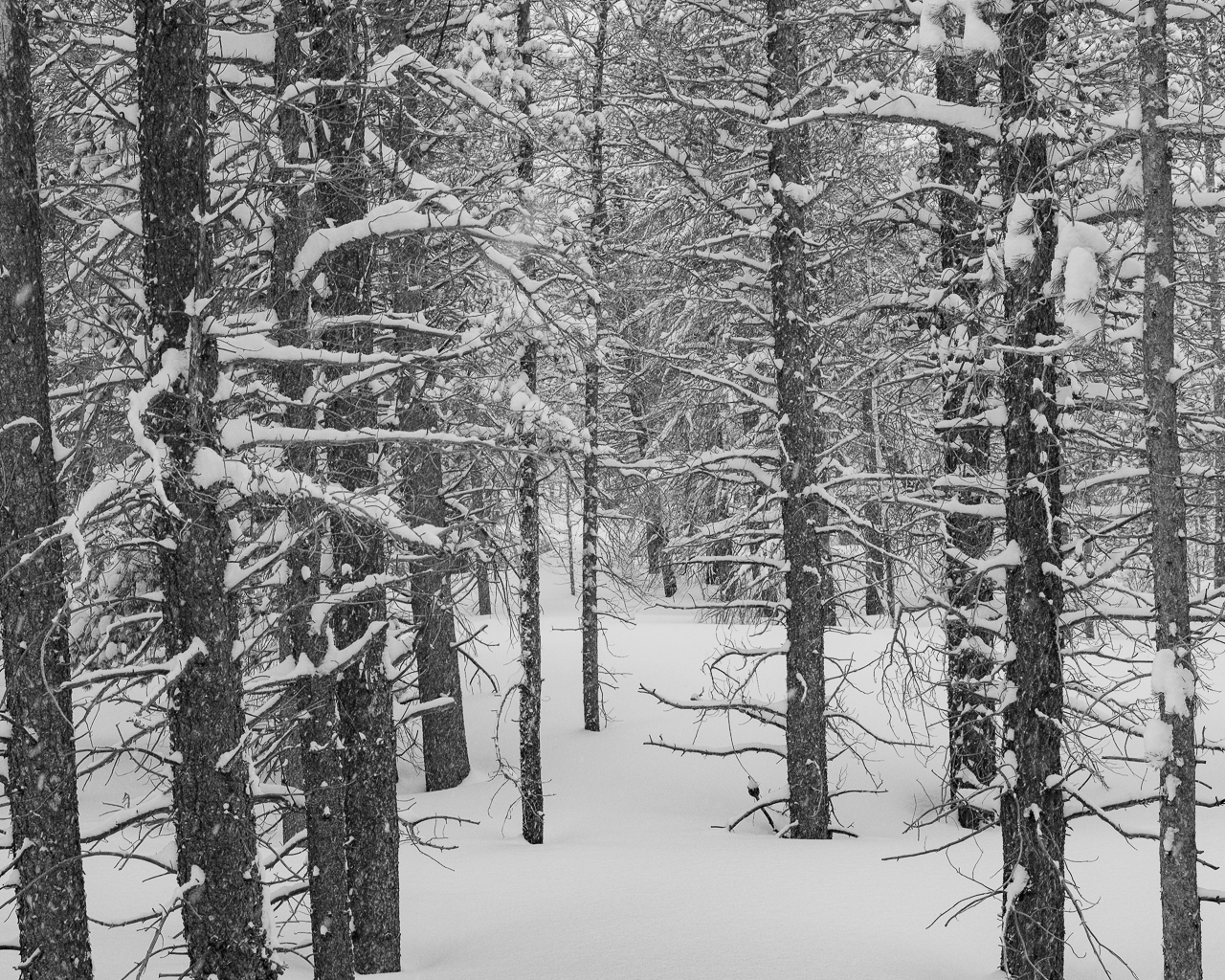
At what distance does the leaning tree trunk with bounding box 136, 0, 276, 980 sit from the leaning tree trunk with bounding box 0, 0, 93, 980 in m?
1.42

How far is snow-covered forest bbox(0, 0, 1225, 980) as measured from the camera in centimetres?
547

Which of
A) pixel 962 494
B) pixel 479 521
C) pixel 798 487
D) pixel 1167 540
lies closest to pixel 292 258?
pixel 479 521

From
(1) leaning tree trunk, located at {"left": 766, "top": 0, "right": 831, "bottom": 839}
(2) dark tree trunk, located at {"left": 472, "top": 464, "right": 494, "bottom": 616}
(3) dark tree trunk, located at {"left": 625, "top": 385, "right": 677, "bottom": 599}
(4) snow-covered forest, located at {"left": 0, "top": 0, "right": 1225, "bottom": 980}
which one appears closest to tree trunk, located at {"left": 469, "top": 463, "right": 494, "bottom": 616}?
(2) dark tree trunk, located at {"left": 472, "top": 464, "right": 494, "bottom": 616}

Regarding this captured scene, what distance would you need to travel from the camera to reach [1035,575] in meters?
6.95

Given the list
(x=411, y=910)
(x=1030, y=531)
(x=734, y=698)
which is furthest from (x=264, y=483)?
(x=734, y=698)

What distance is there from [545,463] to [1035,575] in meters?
3.54

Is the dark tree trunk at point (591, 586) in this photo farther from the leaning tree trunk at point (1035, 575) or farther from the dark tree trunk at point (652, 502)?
the leaning tree trunk at point (1035, 575)

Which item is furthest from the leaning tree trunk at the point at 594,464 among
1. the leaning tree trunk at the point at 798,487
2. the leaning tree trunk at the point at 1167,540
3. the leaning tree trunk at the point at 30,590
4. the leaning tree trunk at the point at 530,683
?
the leaning tree trunk at the point at 1167,540

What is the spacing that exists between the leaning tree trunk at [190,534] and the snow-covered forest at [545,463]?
0.02 metres

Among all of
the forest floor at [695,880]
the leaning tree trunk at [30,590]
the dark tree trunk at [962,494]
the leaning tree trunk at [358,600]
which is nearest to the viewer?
the leaning tree trunk at [30,590]

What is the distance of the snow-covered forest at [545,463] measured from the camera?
17.9 feet

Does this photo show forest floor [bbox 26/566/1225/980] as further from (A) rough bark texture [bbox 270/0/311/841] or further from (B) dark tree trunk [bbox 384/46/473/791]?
(A) rough bark texture [bbox 270/0/311/841]

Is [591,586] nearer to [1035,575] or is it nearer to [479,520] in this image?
[479,520]

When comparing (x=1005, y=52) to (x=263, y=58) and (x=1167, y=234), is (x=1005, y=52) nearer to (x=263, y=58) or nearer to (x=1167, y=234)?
(x=1167, y=234)
